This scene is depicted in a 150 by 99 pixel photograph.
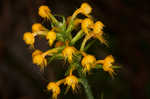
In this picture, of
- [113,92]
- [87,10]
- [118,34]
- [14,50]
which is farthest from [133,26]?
[87,10]

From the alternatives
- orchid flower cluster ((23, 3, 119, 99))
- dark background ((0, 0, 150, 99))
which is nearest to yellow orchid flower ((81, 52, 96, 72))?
orchid flower cluster ((23, 3, 119, 99))

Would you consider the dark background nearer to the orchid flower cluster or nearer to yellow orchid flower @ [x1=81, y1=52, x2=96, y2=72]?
the orchid flower cluster

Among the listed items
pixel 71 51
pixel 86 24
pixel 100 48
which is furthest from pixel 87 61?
pixel 100 48

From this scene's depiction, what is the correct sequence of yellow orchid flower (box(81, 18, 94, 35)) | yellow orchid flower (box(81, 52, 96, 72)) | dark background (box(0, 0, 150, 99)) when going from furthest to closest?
dark background (box(0, 0, 150, 99)) → yellow orchid flower (box(81, 18, 94, 35)) → yellow orchid flower (box(81, 52, 96, 72))

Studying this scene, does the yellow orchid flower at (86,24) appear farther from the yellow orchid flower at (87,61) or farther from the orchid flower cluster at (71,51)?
the yellow orchid flower at (87,61)

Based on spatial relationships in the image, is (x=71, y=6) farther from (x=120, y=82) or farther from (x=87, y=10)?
(x=87, y=10)

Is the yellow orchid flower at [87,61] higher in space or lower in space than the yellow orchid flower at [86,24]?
lower

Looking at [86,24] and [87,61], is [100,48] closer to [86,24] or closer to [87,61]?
[86,24]

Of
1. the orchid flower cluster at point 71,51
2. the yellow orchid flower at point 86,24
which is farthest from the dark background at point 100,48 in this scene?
the yellow orchid flower at point 86,24
